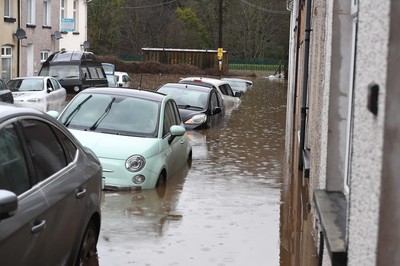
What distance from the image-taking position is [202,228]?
8039mm

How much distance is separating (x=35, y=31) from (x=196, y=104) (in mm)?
18399

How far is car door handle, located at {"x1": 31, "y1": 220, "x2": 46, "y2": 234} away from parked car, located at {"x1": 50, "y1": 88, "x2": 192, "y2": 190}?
517 centimetres

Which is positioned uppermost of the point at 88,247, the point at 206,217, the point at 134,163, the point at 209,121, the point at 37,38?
the point at 37,38

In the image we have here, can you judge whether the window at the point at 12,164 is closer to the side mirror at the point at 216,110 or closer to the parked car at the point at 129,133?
the parked car at the point at 129,133

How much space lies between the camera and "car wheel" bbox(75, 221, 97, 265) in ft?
18.7

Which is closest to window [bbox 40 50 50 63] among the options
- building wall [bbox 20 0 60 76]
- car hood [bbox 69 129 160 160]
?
building wall [bbox 20 0 60 76]

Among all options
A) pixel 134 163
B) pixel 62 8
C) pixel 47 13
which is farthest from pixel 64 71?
pixel 134 163

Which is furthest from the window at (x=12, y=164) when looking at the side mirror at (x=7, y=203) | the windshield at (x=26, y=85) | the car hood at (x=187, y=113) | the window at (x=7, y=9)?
the window at (x=7, y=9)

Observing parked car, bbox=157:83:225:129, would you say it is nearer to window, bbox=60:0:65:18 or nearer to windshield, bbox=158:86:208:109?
windshield, bbox=158:86:208:109

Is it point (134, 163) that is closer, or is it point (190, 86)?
point (134, 163)

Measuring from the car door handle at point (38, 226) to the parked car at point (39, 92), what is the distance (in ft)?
59.0

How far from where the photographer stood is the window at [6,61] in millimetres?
31303

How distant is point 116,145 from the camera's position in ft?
32.7

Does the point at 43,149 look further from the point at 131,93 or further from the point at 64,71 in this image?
the point at 64,71
